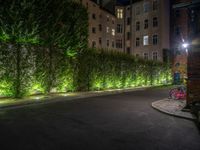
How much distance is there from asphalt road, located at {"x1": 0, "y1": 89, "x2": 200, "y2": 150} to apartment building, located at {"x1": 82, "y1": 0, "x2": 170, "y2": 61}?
3822 cm

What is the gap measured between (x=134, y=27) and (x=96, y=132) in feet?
156

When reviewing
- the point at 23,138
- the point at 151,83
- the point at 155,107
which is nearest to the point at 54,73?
the point at 155,107

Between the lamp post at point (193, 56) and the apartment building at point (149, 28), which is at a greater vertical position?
the apartment building at point (149, 28)

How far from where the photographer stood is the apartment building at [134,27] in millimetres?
46594

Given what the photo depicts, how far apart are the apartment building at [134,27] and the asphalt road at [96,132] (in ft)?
125

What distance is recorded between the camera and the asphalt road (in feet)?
18.9

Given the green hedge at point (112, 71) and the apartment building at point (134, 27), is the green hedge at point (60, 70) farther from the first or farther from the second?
the apartment building at point (134, 27)

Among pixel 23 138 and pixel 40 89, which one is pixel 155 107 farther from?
pixel 40 89

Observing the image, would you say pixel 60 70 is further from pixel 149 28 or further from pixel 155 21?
pixel 149 28

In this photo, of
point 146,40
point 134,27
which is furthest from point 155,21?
point 134,27

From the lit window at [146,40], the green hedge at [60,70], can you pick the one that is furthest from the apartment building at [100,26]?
the green hedge at [60,70]

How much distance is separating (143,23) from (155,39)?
5.16 metres

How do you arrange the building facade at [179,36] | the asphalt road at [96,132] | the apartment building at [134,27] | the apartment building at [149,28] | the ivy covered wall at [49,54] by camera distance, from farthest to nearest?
the apartment building at [134,27]
the apartment building at [149,28]
the building facade at [179,36]
the ivy covered wall at [49,54]
the asphalt road at [96,132]

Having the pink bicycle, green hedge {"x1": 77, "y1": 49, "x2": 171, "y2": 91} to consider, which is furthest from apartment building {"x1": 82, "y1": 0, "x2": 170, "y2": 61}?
the pink bicycle
